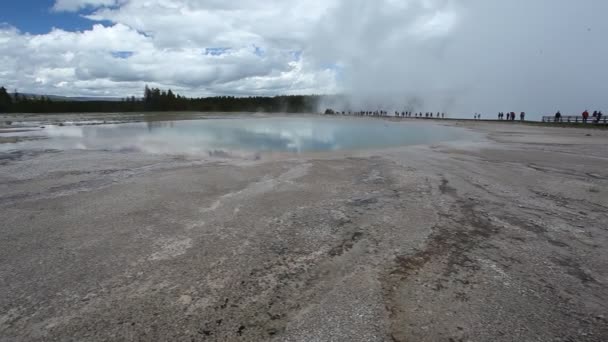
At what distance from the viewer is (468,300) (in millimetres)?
3627

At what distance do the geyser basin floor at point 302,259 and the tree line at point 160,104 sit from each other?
112587 millimetres

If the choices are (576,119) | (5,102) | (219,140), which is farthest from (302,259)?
(5,102)

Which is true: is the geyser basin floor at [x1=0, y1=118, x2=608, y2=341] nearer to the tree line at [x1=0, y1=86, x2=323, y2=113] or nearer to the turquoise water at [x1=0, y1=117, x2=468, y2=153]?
the turquoise water at [x1=0, y1=117, x2=468, y2=153]

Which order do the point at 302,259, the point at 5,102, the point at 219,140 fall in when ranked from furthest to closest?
the point at 5,102, the point at 219,140, the point at 302,259

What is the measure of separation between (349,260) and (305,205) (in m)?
2.54

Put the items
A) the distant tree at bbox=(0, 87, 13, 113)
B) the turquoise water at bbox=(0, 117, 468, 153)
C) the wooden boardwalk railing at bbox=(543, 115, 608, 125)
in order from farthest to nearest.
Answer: the distant tree at bbox=(0, 87, 13, 113)
the wooden boardwalk railing at bbox=(543, 115, 608, 125)
the turquoise water at bbox=(0, 117, 468, 153)

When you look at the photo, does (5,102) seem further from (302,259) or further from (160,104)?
(302,259)

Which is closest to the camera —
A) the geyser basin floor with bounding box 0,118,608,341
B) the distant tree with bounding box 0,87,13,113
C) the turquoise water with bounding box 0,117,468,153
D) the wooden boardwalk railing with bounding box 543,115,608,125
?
the geyser basin floor with bounding box 0,118,608,341

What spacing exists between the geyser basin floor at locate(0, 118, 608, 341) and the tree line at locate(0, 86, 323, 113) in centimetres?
11259

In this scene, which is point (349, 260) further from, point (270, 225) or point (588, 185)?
point (588, 185)

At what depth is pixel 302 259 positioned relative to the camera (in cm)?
458

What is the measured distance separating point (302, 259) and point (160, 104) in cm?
12494

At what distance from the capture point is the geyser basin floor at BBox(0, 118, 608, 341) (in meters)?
3.23

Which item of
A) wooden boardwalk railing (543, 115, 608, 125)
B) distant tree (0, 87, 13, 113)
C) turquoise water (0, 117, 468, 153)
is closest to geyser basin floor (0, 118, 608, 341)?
turquoise water (0, 117, 468, 153)
